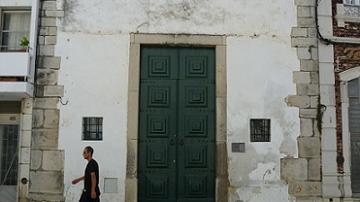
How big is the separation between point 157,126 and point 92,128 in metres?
1.31

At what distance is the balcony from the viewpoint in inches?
357

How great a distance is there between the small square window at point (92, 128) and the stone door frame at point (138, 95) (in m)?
0.59

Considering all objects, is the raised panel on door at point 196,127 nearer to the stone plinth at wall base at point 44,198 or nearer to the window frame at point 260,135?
the window frame at point 260,135

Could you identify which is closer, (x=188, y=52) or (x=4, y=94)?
(x=4, y=94)

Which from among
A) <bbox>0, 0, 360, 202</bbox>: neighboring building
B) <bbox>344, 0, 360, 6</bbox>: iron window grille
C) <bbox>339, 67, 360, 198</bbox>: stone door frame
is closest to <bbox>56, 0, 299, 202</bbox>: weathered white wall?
<bbox>0, 0, 360, 202</bbox>: neighboring building

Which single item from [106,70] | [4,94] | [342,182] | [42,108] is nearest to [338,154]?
[342,182]

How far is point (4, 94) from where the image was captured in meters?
9.23

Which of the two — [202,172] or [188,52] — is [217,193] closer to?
[202,172]

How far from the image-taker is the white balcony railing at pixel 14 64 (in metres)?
9.16

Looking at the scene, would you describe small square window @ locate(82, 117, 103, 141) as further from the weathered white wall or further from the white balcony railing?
the white balcony railing

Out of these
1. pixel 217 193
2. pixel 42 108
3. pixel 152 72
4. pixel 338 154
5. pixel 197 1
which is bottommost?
pixel 217 193

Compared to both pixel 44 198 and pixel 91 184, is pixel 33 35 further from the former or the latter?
pixel 91 184

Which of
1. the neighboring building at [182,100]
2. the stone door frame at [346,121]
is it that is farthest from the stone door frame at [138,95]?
the stone door frame at [346,121]

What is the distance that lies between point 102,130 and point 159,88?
4.73 feet
